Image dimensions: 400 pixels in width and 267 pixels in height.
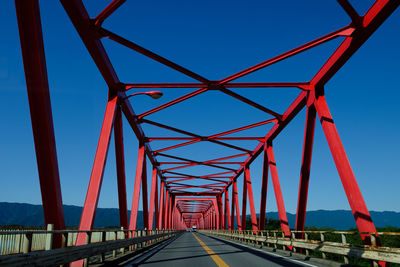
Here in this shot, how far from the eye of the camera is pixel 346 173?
1148 centimetres

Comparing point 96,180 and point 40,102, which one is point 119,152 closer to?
point 96,180

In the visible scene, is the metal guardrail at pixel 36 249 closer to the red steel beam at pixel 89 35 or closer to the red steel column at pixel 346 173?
the red steel beam at pixel 89 35

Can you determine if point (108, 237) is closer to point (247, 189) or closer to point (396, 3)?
point (396, 3)

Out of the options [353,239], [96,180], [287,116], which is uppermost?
[287,116]

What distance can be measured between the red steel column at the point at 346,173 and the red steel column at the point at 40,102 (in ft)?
27.8

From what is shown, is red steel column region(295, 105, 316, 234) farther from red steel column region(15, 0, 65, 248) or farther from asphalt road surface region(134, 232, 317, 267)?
red steel column region(15, 0, 65, 248)

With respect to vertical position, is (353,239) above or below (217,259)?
below

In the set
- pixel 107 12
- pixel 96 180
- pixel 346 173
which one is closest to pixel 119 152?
pixel 96 180

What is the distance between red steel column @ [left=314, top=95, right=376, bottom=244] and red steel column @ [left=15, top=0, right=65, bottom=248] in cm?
847

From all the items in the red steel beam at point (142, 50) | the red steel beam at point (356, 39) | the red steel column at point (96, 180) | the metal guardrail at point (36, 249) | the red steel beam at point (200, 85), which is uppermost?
the red steel beam at point (200, 85)

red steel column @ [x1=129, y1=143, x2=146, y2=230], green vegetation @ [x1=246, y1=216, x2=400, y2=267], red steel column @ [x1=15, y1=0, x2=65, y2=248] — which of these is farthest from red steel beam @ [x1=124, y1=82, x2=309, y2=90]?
red steel column @ [x1=15, y1=0, x2=65, y2=248]

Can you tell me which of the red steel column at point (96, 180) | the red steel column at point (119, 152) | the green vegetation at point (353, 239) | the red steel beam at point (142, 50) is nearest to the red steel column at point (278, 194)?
the green vegetation at point (353, 239)

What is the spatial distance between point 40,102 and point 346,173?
9485mm

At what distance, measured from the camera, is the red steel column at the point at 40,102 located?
6.64m
